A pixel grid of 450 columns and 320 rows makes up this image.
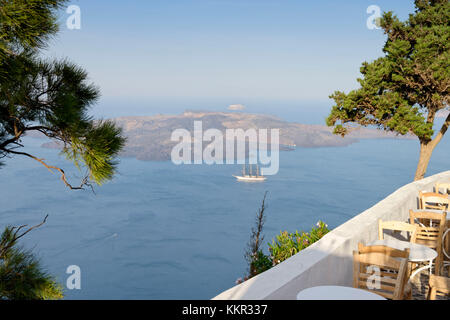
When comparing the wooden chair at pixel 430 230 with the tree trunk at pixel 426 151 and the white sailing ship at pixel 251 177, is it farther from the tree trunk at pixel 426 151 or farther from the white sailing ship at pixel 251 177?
the white sailing ship at pixel 251 177

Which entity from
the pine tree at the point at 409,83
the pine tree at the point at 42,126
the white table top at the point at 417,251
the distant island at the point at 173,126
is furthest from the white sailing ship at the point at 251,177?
the white table top at the point at 417,251

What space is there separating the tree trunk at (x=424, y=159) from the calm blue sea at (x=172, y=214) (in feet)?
124

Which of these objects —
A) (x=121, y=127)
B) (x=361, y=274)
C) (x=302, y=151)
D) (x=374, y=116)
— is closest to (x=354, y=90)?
(x=374, y=116)

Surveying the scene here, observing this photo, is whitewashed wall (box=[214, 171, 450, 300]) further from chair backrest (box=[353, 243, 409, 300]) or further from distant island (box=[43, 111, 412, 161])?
distant island (box=[43, 111, 412, 161])

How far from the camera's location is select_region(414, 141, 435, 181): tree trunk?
873cm

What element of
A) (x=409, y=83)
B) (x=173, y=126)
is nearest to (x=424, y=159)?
(x=409, y=83)

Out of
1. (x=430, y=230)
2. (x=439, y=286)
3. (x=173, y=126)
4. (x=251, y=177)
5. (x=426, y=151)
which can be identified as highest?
(x=173, y=126)

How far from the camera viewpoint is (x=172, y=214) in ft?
209

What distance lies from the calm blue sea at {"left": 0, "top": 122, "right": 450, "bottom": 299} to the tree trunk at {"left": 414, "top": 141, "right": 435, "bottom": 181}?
3781cm

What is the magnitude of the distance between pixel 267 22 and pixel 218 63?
19545 mm

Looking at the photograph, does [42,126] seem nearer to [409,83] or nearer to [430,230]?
[430,230]

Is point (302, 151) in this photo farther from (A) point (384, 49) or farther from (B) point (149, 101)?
(A) point (384, 49)

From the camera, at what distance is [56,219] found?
59844 mm

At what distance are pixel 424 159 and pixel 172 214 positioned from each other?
5717 cm
